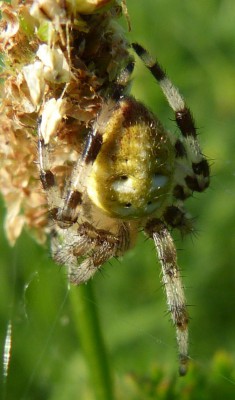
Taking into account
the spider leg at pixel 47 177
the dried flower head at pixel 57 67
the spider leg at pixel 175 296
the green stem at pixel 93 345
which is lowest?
the green stem at pixel 93 345

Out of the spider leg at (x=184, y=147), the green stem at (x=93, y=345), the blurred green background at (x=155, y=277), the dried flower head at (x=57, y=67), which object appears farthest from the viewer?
the blurred green background at (x=155, y=277)

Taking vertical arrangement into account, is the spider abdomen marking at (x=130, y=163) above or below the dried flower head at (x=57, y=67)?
below

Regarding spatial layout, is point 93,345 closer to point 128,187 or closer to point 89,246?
point 89,246

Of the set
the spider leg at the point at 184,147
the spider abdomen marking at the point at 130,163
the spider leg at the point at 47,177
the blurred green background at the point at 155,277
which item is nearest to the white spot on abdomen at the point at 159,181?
the spider abdomen marking at the point at 130,163

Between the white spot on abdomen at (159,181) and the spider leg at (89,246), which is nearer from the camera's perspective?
the white spot on abdomen at (159,181)

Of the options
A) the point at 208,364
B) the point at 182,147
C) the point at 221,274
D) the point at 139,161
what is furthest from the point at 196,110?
the point at 139,161

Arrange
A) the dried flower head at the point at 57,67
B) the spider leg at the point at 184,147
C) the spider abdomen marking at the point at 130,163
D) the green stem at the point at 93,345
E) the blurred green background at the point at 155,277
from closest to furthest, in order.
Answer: the dried flower head at the point at 57,67 < the spider abdomen marking at the point at 130,163 < the spider leg at the point at 184,147 < the green stem at the point at 93,345 < the blurred green background at the point at 155,277

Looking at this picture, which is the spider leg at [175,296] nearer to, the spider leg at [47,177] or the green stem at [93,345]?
the green stem at [93,345]

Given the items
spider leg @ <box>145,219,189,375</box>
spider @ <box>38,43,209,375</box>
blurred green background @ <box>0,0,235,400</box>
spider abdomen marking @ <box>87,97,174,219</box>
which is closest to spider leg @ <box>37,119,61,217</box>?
spider @ <box>38,43,209,375</box>

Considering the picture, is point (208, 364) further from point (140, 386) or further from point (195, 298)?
point (195, 298)
